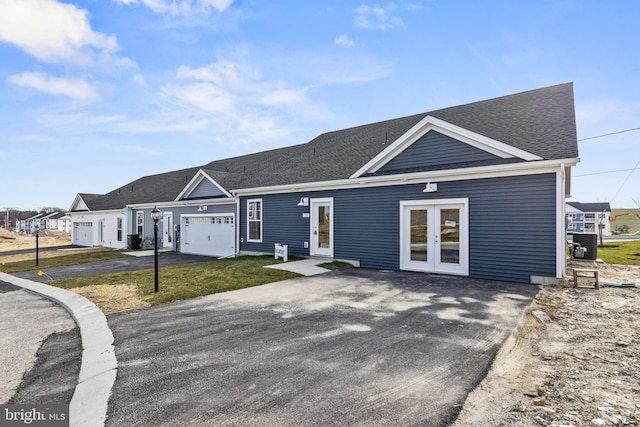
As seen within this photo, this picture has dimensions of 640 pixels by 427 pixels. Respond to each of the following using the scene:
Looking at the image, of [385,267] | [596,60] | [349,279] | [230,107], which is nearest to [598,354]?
[349,279]

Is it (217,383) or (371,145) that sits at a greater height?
(371,145)

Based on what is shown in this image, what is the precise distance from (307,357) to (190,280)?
6.58 metres

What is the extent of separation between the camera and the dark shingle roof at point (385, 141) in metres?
9.43

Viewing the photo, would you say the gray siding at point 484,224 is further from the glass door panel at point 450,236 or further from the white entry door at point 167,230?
the white entry door at point 167,230

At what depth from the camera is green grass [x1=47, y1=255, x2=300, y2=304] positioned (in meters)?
7.82

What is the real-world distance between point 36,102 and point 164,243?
31.9 feet

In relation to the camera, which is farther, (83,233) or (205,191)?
(83,233)

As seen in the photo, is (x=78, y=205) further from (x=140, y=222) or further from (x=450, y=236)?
(x=450, y=236)

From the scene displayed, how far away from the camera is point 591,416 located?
2.64 metres

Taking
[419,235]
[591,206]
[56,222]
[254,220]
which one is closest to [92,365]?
[419,235]

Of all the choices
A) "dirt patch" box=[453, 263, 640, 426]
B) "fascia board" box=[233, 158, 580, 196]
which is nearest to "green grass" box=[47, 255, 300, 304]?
"fascia board" box=[233, 158, 580, 196]

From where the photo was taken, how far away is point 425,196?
1038 centimetres

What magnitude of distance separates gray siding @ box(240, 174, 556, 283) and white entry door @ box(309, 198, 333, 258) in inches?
13.2

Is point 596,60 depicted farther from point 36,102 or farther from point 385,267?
point 36,102
